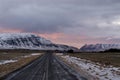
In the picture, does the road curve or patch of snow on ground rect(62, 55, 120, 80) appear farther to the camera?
the road curve

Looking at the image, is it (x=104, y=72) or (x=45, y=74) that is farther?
(x=104, y=72)

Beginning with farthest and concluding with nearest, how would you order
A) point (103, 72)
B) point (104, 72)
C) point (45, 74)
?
point (103, 72) → point (104, 72) → point (45, 74)

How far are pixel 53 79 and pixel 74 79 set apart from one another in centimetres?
198

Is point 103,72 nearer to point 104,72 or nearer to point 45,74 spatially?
point 104,72

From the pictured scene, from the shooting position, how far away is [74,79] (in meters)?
24.7

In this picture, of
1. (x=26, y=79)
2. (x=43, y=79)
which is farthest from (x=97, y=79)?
(x=26, y=79)

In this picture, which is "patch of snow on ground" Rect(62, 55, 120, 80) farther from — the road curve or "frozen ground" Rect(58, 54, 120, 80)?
the road curve

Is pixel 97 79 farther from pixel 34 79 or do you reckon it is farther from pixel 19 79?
pixel 19 79

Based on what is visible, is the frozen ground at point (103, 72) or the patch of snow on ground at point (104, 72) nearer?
the patch of snow on ground at point (104, 72)

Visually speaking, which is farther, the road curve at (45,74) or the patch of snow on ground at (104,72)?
the road curve at (45,74)

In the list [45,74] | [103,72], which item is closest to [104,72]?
[103,72]

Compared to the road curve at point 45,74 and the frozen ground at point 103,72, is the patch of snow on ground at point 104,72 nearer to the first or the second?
the frozen ground at point 103,72

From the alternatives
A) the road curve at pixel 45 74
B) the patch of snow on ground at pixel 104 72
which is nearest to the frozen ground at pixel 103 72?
the patch of snow on ground at pixel 104 72

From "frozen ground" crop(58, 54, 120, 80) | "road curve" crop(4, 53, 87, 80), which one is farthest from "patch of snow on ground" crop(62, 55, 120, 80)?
"road curve" crop(4, 53, 87, 80)
